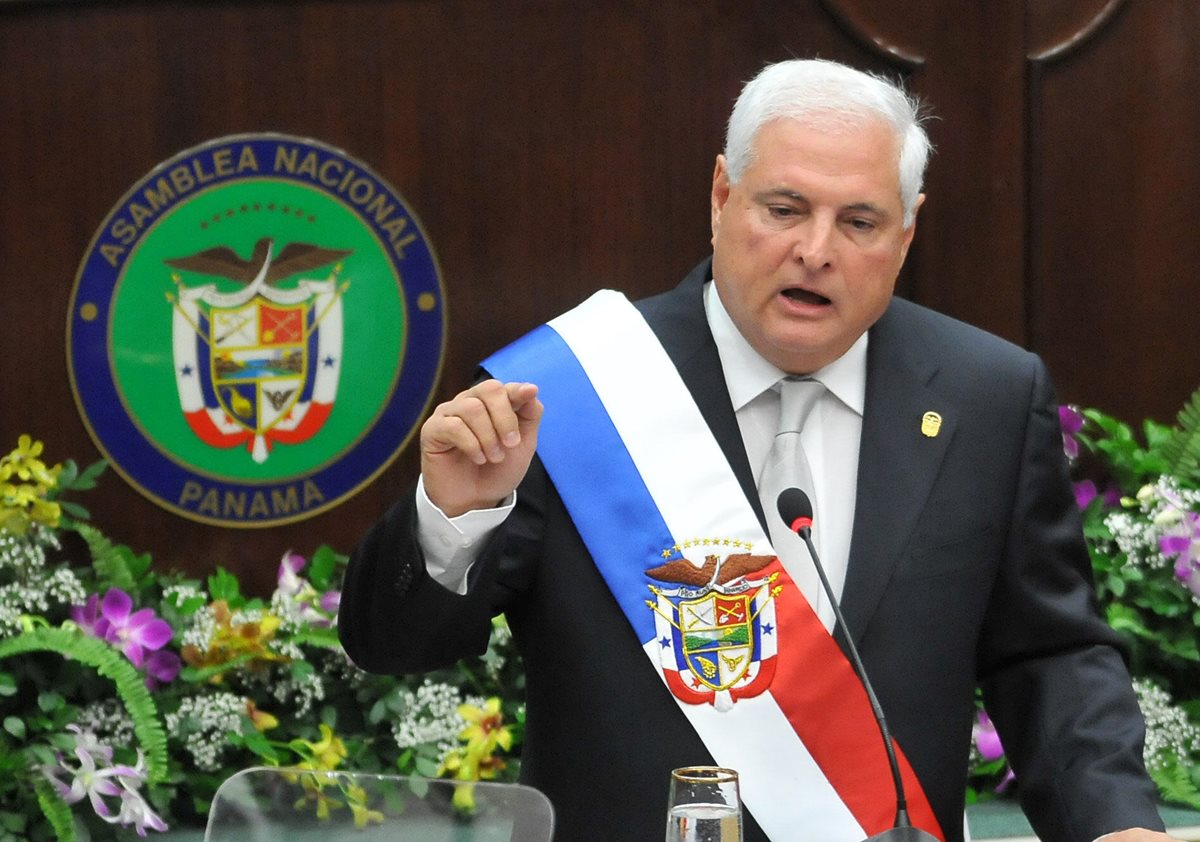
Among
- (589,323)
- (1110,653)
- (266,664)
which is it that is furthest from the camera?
(266,664)

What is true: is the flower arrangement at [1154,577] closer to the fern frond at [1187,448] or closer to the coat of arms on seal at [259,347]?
the fern frond at [1187,448]

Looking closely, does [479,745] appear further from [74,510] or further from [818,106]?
[818,106]

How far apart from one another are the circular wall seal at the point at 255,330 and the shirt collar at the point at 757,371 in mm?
1364

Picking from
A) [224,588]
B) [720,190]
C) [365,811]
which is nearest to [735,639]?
[720,190]

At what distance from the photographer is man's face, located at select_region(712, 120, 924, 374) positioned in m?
2.27

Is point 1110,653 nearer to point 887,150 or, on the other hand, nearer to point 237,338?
point 887,150

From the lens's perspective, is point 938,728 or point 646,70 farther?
point 646,70

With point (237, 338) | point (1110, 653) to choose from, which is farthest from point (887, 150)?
point (237, 338)

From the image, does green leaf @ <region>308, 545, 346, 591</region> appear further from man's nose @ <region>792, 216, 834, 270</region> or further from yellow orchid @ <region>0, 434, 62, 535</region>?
man's nose @ <region>792, 216, 834, 270</region>

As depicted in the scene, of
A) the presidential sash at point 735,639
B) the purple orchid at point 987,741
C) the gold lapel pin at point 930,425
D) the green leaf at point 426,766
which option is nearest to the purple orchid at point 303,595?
the green leaf at point 426,766

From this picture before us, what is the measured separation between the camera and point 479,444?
188 cm

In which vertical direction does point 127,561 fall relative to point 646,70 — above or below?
below

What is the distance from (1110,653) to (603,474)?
0.71 metres

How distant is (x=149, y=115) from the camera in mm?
3592
